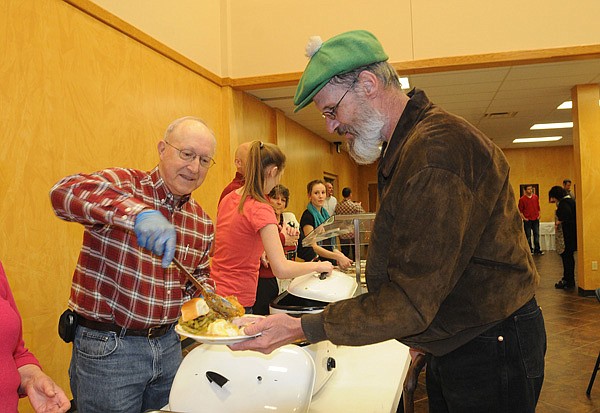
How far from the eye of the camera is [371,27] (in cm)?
585

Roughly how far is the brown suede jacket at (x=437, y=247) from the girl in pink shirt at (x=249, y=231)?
999mm

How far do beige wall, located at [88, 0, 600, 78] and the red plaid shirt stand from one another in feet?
11.9

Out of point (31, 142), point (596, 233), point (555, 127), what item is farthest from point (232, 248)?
point (555, 127)

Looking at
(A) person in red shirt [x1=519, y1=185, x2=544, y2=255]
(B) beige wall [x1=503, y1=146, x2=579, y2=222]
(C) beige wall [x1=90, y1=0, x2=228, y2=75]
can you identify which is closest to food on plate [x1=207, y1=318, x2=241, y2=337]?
(C) beige wall [x1=90, y1=0, x2=228, y2=75]

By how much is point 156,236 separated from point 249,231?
1.07m

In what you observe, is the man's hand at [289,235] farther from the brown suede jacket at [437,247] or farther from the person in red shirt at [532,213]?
the person in red shirt at [532,213]

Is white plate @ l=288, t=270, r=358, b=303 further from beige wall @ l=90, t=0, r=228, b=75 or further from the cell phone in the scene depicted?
beige wall @ l=90, t=0, r=228, b=75

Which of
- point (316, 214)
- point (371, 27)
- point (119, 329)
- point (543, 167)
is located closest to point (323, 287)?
point (119, 329)

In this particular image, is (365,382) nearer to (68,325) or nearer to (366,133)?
(366,133)

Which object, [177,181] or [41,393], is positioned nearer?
[41,393]

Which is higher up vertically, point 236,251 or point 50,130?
point 50,130

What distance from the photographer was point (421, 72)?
582 centimetres

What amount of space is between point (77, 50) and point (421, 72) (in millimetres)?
3786

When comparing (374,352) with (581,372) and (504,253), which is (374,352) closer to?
(504,253)
